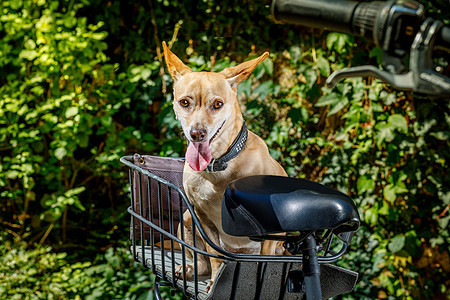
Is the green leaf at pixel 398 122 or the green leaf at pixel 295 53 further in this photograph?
the green leaf at pixel 295 53

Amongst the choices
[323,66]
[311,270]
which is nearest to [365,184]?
[323,66]

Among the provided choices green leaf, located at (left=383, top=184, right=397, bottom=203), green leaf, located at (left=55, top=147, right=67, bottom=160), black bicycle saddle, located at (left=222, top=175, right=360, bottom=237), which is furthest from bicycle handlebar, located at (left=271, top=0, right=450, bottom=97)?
green leaf, located at (left=55, top=147, right=67, bottom=160)

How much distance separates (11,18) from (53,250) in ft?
4.87

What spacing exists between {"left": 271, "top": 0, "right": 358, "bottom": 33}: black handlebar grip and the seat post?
1.51 feet

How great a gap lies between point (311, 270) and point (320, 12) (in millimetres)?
514

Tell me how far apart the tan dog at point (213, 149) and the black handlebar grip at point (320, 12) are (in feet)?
2.02

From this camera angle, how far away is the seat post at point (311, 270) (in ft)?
3.16

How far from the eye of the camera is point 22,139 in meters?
2.99

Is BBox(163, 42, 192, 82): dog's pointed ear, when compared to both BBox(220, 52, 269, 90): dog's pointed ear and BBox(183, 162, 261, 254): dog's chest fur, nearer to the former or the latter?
BBox(220, 52, 269, 90): dog's pointed ear

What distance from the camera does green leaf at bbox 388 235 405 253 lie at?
253 centimetres

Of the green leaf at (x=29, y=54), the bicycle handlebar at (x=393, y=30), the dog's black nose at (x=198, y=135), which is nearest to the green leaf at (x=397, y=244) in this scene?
the dog's black nose at (x=198, y=135)

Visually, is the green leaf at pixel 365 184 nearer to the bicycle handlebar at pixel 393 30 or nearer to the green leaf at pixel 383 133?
the green leaf at pixel 383 133

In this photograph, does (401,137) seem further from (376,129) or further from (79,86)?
(79,86)

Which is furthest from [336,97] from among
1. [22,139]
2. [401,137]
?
[22,139]
